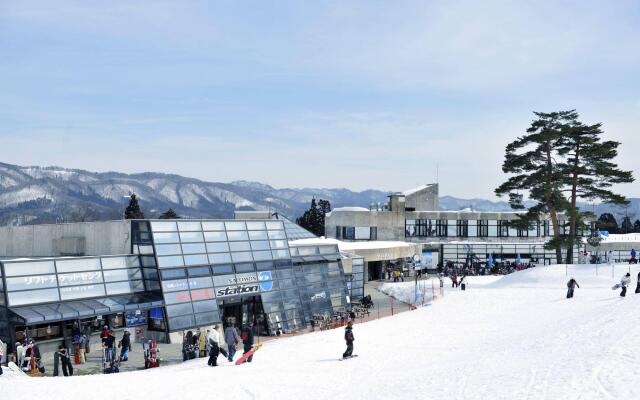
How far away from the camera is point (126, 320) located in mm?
28797

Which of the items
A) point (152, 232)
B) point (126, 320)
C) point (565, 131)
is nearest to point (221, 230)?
point (152, 232)

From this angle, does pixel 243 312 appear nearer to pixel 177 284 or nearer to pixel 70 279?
pixel 177 284

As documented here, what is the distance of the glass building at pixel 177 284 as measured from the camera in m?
26.4

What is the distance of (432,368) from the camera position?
18.9m

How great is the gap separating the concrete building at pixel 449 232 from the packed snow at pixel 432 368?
40778mm

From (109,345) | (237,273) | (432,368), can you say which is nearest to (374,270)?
(237,273)

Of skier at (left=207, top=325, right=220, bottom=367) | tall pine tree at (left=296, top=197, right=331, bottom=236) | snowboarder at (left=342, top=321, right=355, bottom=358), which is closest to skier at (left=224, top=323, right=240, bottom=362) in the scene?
skier at (left=207, top=325, right=220, bottom=367)

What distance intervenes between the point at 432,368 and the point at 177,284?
15.3 metres

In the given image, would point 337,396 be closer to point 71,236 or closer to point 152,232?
point 152,232

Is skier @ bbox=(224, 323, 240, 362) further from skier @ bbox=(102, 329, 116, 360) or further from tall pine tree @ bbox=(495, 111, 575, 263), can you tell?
tall pine tree @ bbox=(495, 111, 575, 263)

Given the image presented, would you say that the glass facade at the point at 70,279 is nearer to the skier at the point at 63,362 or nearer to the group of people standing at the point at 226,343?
the skier at the point at 63,362

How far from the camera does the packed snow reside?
50.4 ft

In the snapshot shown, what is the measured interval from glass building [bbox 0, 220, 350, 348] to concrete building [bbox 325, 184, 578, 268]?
35030 millimetres

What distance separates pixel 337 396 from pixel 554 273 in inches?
1351
